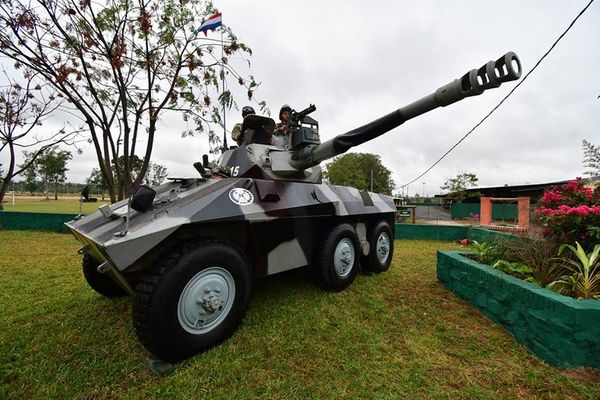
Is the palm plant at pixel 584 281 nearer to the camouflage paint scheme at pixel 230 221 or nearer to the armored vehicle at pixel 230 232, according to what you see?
the armored vehicle at pixel 230 232

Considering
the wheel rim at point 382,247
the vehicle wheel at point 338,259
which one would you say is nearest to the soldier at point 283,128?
the vehicle wheel at point 338,259

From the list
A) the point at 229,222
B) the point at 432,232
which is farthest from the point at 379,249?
the point at 432,232

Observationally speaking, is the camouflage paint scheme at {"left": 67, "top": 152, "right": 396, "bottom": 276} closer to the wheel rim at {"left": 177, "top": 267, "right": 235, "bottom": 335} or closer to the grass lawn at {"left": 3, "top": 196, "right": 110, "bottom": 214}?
the wheel rim at {"left": 177, "top": 267, "right": 235, "bottom": 335}

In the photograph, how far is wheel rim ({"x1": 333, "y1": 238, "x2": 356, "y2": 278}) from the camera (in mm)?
4254

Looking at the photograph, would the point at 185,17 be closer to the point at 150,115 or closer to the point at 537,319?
the point at 150,115

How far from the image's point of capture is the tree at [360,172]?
42000 millimetres

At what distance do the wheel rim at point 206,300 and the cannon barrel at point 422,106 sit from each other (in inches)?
68.7

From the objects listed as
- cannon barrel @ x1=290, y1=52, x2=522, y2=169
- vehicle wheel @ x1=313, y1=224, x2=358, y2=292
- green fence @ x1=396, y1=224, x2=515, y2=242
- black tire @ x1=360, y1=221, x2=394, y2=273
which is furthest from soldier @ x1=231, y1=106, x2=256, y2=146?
green fence @ x1=396, y1=224, x2=515, y2=242

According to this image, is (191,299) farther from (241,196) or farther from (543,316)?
(543,316)

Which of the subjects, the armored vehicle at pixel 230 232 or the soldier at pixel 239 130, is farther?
the soldier at pixel 239 130

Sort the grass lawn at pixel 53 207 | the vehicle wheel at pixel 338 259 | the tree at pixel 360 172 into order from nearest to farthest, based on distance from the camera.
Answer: the vehicle wheel at pixel 338 259, the grass lawn at pixel 53 207, the tree at pixel 360 172

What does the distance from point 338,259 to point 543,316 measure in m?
2.25

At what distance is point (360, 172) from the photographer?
43531 mm

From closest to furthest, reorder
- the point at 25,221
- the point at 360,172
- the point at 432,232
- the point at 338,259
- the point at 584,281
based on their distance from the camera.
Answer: the point at 584,281
the point at 338,259
the point at 432,232
the point at 25,221
the point at 360,172
